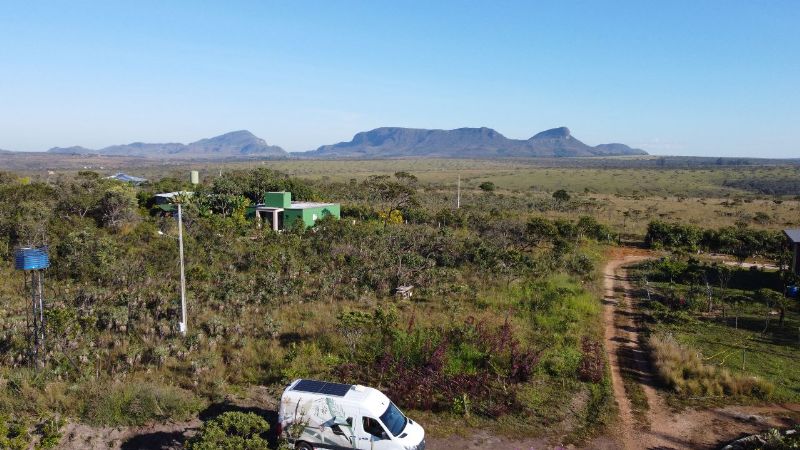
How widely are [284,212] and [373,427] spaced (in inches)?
1079

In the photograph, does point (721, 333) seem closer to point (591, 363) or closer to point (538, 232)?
point (591, 363)

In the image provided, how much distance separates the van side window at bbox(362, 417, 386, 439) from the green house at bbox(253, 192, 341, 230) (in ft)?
84.7

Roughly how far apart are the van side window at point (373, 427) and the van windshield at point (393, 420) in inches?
5.5

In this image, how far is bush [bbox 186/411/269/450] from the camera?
8.81m

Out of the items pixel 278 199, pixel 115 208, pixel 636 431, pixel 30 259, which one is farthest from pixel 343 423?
pixel 115 208

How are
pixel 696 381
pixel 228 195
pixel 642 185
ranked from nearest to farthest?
pixel 696 381, pixel 228 195, pixel 642 185

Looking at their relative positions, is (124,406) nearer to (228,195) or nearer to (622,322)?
(622,322)

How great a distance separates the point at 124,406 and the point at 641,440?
10885 millimetres

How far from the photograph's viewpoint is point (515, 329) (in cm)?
1748

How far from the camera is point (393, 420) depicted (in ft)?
33.9

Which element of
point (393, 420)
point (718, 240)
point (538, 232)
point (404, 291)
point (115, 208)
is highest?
point (115, 208)

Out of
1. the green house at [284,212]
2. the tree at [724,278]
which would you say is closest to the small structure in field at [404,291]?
the tree at [724,278]

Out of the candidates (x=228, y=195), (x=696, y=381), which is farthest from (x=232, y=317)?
(x=228, y=195)

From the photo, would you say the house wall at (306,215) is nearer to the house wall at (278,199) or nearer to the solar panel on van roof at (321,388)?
the house wall at (278,199)
